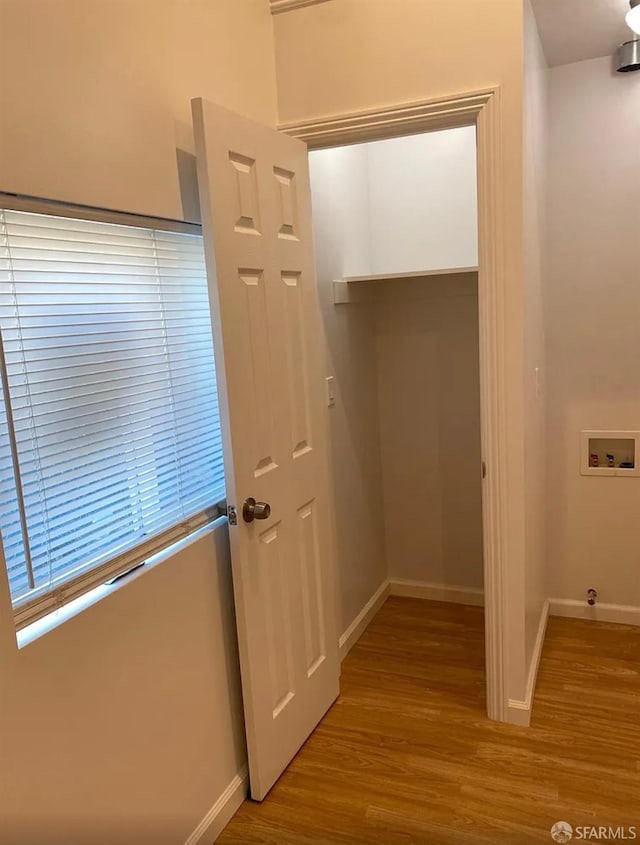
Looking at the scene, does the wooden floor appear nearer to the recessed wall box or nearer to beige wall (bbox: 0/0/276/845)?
beige wall (bbox: 0/0/276/845)

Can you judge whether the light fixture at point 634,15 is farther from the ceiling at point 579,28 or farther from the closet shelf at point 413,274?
the closet shelf at point 413,274

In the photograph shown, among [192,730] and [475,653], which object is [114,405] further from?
[475,653]

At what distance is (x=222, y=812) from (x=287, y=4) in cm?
258

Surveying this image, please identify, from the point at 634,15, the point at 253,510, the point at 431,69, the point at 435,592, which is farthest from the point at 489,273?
the point at 435,592

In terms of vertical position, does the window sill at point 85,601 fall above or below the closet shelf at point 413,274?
below

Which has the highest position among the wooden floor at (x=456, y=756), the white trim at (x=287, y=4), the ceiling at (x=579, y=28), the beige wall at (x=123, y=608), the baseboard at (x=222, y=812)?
the white trim at (x=287, y=4)

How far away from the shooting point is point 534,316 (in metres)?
2.49

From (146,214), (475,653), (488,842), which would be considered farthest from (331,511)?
(146,214)

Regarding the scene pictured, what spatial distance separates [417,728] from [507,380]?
131 cm

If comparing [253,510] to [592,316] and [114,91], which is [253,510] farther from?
[592,316]

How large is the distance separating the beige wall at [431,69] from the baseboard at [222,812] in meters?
1.05

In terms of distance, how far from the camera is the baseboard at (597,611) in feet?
→ 10.0

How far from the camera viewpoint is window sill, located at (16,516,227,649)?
4.35 feet

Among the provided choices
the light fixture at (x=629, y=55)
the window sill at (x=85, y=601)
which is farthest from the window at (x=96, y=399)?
the light fixture at (x=629, y=55)
